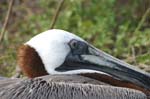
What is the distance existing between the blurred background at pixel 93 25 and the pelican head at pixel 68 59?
892 millimetres

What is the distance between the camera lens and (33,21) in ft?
28.8

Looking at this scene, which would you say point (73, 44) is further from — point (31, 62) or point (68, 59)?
point (31, 62)

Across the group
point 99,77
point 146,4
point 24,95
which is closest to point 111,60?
point 99,77

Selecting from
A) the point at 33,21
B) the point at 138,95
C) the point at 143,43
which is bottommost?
the point at 138,95

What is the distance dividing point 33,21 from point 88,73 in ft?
10.6

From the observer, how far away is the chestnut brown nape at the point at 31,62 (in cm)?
561

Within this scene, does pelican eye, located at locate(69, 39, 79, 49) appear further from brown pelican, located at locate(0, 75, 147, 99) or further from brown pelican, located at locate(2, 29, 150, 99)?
brown pelican, located at locate(0, 75, 147, 99)

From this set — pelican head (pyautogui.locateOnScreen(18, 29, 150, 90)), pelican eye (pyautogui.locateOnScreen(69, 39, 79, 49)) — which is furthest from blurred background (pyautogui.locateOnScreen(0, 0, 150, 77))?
pelican eye (pyautogui.locateOnScreen(69, 39, 79, 49))

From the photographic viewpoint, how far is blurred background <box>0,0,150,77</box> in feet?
23.8

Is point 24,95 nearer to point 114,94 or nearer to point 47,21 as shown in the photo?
point 114,94

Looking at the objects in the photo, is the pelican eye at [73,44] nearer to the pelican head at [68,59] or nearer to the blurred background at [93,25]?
the pelican head at [68,59]

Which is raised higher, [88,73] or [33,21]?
[33,21]

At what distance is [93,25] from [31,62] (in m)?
2.58

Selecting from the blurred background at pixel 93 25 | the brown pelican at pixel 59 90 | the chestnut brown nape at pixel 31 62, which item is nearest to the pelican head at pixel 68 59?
the chestnut brown nape at pixel 31 62
